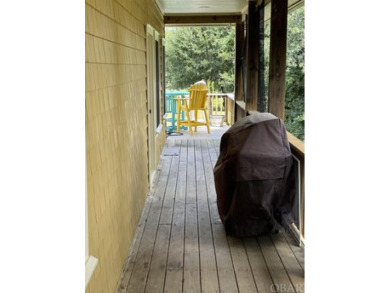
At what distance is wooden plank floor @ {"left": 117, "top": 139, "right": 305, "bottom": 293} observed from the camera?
3328 mm

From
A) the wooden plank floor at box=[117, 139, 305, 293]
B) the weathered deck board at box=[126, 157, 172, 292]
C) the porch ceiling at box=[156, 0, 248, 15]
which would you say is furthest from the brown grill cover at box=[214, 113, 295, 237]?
the porch ceiling at box=[156, 0, 248, 15]

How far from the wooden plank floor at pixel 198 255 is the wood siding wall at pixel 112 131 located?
0.59 ft

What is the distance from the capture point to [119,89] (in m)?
3.51

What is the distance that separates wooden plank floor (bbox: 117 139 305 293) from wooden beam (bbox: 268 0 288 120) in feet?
4.64

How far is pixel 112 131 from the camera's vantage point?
125 inches

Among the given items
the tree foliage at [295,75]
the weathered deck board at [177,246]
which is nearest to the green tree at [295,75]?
the tree foliage at [295,75]

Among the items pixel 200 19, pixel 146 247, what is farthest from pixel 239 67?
pixel 146 247

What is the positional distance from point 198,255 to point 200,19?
7495mm

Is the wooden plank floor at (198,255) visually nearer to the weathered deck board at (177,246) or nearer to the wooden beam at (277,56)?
the weathered deck board at (177,246)

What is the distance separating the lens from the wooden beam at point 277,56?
504 cm
